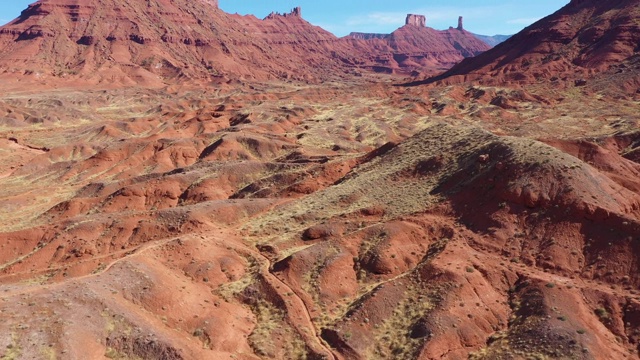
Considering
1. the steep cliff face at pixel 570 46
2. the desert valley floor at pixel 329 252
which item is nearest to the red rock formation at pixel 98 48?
the steep cliff face at pixel 570 46

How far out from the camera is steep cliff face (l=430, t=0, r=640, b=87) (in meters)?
119

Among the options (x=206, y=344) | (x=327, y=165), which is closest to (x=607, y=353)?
(x=206, y=344)

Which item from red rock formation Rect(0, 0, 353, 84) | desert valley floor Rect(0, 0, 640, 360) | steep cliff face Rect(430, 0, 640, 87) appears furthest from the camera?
red rock formation Rect(0, 0, 353, 84)

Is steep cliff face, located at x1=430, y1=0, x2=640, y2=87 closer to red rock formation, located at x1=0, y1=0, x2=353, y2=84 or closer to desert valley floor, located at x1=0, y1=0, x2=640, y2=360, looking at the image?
desert valley floor, located at x1=0, y1=0, x2=640, y2=360

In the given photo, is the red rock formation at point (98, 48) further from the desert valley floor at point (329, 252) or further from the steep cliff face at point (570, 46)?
the desert valley floor at point (329, 252)

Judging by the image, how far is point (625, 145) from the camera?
53.5 metres

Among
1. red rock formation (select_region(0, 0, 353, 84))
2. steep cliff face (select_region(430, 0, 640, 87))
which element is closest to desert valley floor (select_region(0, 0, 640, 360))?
steep cliff face (select_region(430, 0, 640, 87))

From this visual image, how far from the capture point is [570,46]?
426ft

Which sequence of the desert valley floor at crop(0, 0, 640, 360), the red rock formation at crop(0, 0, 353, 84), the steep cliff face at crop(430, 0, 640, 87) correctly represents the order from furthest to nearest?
the red rock formation at crop(0, 0, 353, 84) < the steep cliff face at crop(430, 0, 640, 87) < the desert valley floor at crop(0, 0, 640, 360)

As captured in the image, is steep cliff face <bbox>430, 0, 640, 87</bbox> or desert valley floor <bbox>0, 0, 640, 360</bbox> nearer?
desert valley floor <bbox>0, 0, 640, 360</bbox>

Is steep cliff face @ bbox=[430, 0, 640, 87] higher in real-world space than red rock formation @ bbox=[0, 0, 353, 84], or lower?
lower

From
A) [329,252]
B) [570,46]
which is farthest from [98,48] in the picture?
[329,252]

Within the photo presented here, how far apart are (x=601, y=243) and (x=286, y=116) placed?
7320 cm

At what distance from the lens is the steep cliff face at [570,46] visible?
119 meters
